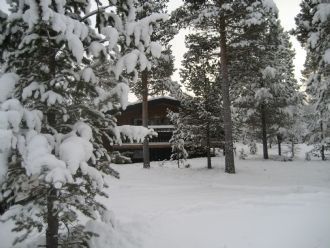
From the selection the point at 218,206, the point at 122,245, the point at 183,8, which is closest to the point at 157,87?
the point at 183,8

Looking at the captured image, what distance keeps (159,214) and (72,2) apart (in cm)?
575

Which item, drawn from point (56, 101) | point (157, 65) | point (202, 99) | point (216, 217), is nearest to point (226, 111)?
point (202, 99)

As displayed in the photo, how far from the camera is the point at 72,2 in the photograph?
574cm

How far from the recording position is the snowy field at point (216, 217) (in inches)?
265

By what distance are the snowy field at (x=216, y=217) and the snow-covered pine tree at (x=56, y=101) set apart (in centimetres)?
194

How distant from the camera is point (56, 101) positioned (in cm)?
498

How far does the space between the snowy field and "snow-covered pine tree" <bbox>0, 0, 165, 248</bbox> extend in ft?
6.37

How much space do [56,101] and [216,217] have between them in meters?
5.20

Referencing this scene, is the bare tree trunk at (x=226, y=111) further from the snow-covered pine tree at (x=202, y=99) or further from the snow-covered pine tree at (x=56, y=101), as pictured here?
the snow-covered pine tree at (x=56, y=101)

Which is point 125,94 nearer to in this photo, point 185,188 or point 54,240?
point 54,240

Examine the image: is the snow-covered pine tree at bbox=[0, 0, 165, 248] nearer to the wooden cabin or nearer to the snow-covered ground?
the snow-covered ground

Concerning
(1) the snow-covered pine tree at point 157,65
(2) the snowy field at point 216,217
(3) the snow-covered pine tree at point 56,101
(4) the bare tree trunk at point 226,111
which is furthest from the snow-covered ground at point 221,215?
(1) the snow-covered pine tree at point 157,65

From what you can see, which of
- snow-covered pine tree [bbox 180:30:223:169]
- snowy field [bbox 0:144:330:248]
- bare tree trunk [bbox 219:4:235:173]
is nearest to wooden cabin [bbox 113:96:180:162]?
snow-covered pine tree [bbox 180:30:223:169]

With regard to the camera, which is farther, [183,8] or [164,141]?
[164,141]
